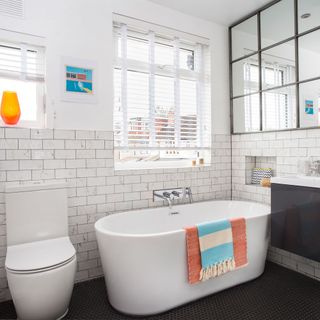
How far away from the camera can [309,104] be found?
8.59 ft

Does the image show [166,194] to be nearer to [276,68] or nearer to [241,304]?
[241,304]

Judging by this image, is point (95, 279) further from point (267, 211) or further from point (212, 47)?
point (212, 47)

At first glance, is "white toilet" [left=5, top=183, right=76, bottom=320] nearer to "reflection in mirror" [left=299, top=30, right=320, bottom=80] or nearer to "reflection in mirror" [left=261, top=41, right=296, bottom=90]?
"reflection in mirror" [left=261, top=41, right=296, bottom=90]

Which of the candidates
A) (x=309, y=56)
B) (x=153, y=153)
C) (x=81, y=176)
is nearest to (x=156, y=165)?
(x=153, y=153)

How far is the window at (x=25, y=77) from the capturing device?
91.3 inches

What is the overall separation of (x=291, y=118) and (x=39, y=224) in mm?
2734

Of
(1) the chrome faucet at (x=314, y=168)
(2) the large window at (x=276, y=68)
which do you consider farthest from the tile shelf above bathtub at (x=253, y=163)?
(1) the chrome faucet at (x=314, y=168)

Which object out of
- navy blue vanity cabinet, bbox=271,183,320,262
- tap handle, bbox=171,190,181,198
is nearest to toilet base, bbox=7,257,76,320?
tap handle, bbox=171,190,181,198

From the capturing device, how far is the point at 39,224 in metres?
2.21

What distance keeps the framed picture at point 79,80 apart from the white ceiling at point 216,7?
1.17 meters

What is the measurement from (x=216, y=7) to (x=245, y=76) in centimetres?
90

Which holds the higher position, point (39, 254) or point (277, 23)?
point (277, 23)

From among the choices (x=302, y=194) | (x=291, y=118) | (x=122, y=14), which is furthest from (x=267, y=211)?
(x=122, y=14)

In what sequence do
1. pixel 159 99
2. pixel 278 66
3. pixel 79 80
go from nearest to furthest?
1. pixel 79 80
2. pixel 278 66
3. pixel 159 99
